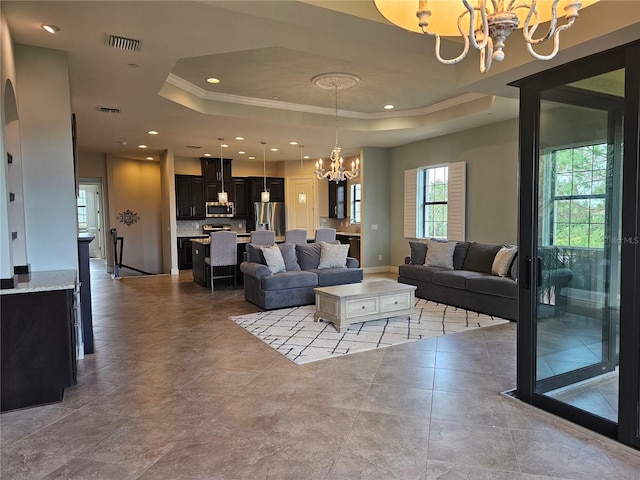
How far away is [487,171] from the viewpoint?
23.3ft

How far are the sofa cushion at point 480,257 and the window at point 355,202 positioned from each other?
4.74 metres

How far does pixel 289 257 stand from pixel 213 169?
518 cm

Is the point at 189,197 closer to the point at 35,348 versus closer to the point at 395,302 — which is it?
the point at 395,302

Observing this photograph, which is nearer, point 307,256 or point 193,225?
point 307,256

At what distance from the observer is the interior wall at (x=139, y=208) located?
1024 centimetres

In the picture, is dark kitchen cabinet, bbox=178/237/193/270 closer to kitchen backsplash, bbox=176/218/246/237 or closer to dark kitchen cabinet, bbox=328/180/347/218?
kitchen backsplash, bbox=176/218/246/237

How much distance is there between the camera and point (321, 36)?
316 cm

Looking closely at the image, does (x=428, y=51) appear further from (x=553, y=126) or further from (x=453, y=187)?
(x=453, y=187)

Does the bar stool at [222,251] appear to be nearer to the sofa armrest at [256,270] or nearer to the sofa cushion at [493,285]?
the sofa armrest at [256,270]

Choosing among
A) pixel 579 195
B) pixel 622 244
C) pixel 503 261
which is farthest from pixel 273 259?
pixel 622 244

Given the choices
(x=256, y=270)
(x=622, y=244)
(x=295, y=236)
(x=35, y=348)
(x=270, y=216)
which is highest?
(x=270, y=216)

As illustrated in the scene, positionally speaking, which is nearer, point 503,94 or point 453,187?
point 503,94

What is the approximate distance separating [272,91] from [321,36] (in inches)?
118

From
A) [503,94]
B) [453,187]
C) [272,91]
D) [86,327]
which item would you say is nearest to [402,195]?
[453,187]
